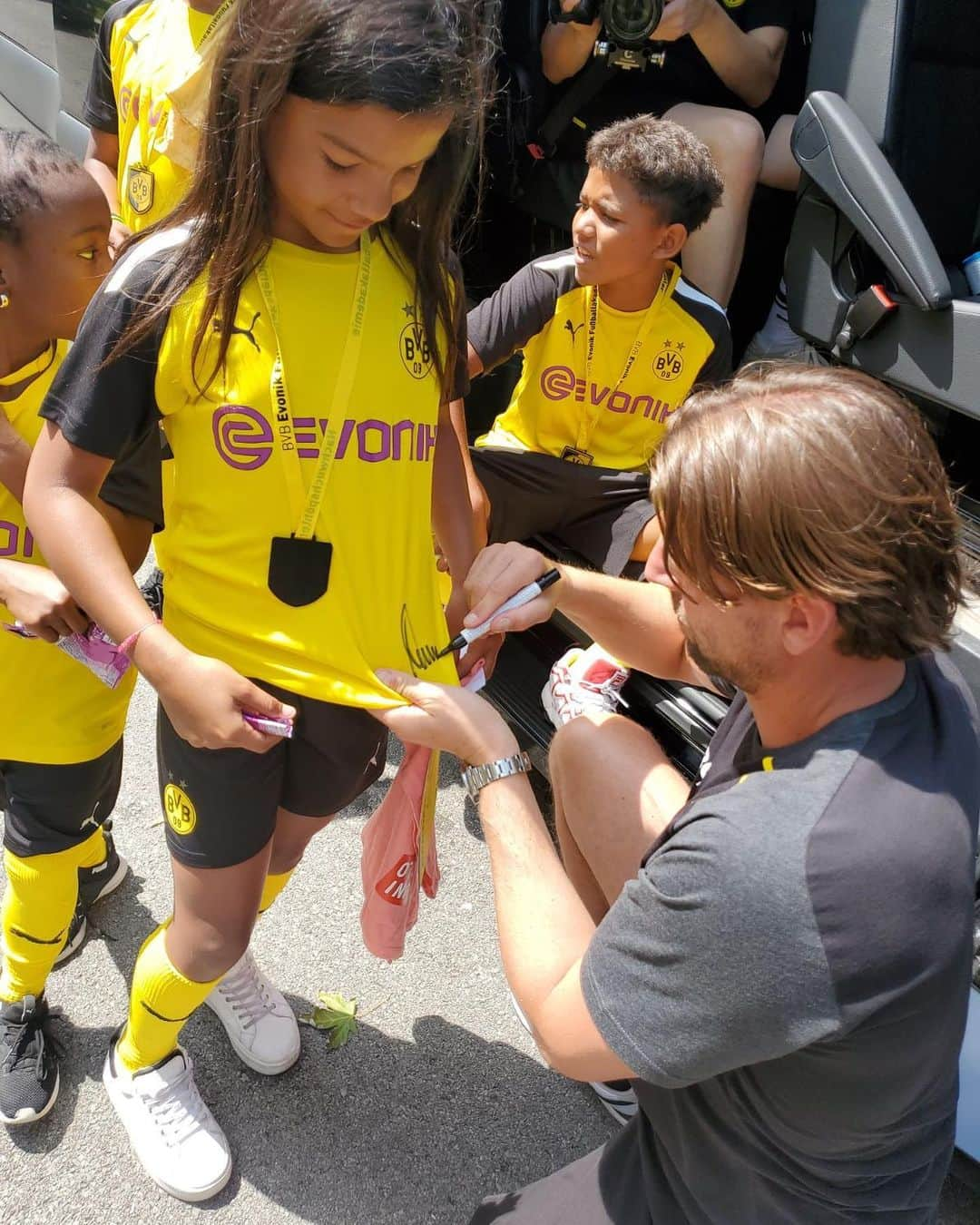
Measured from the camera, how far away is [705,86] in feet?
9.95

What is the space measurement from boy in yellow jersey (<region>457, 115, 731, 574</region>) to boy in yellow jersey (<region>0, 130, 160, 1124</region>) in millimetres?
1061

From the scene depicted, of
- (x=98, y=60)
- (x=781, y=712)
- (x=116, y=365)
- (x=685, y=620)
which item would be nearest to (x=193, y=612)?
(x=116, y=365)

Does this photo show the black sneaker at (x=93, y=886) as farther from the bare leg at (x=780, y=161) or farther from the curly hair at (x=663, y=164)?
the bare leg at (x=780, y=161)

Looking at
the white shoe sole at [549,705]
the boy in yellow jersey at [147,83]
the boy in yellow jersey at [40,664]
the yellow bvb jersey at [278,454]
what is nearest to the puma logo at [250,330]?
the yellow bvb jersey at [278,454]

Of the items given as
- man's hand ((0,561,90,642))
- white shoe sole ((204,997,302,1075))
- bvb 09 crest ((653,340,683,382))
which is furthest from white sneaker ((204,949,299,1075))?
bvb 09 crest ((653,340,683,382))

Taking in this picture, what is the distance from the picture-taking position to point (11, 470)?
1562 mm

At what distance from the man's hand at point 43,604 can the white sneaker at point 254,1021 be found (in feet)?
2.62

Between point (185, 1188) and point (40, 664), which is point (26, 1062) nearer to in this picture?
point (185, 1188)

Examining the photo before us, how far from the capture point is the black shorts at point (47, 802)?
179 cm

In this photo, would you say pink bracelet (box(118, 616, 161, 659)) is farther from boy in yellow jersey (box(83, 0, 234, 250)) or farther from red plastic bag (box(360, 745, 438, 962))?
boy in yellow jersey (box(83, 0, 234, 250))

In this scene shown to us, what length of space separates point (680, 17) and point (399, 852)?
2236 mm

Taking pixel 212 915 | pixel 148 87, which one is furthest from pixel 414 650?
pixel 148 87

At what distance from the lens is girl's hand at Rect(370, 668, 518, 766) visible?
4.67 ft

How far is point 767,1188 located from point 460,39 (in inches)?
55.2
